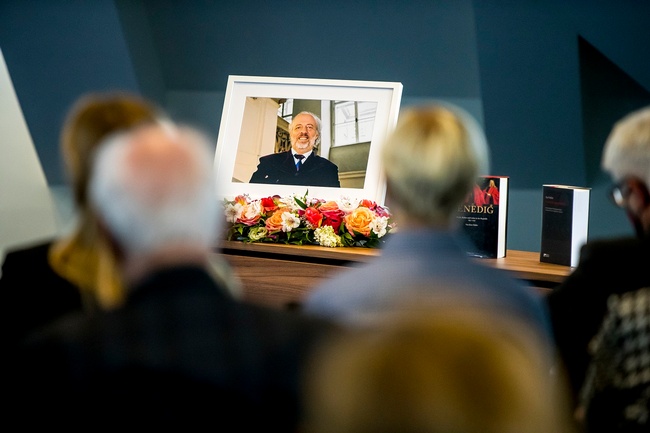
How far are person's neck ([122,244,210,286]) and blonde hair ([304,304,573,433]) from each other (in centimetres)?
71

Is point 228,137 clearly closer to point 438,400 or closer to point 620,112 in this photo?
point 620,112

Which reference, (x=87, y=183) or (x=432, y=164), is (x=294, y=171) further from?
(x=87, y=183)

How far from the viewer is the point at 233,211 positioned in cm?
390

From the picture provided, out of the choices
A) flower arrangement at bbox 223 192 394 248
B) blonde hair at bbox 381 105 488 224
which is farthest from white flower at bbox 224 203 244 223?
blonde hair at bbox 381 105 488 224

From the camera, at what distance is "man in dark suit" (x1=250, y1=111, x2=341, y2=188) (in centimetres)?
410

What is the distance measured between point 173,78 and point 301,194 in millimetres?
2575

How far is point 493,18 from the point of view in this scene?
4.88 meters

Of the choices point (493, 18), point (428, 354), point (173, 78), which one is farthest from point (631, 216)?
point (173, 78)

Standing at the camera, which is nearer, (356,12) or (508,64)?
(508,64)

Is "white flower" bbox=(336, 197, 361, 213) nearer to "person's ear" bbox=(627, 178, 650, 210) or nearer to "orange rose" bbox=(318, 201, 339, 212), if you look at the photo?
"orange rose" bbox=(318, 201, 339, 212)

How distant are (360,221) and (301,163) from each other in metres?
0.61

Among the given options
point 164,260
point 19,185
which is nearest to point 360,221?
point 164,260

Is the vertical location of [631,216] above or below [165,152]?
below

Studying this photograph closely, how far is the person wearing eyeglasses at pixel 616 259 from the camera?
75.7 inches
